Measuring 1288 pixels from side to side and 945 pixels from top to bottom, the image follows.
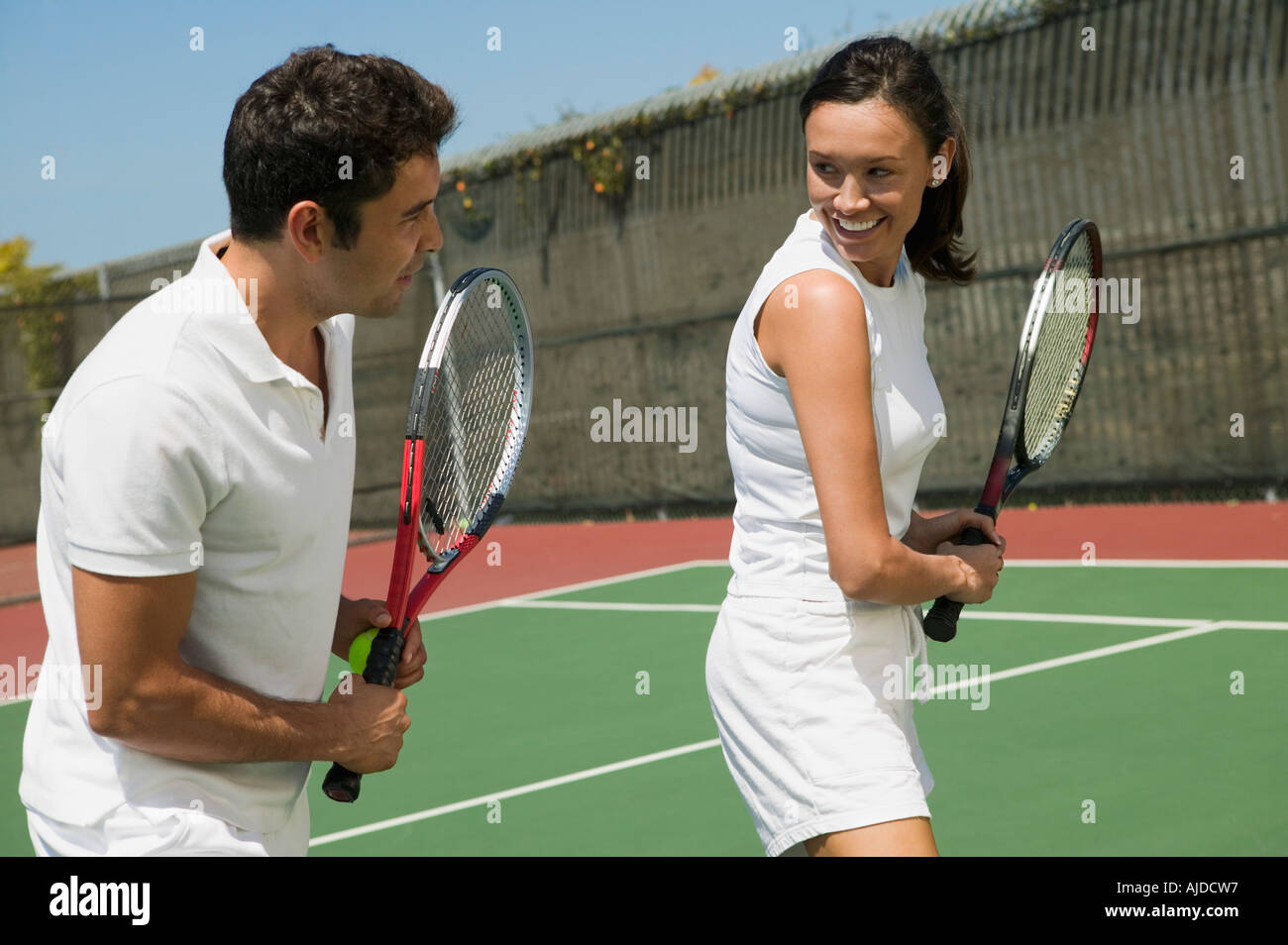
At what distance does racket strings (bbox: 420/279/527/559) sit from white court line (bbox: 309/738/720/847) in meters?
1.48

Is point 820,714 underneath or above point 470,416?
underneath

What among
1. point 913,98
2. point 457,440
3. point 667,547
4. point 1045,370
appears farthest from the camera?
point 667,547

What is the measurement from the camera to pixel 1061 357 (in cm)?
392

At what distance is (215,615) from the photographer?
82.7 inches

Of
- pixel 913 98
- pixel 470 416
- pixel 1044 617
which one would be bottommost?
pixel 1044 617

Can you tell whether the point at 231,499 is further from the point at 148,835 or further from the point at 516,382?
the point at 516,382

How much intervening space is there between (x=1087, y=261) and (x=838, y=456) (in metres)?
1.77

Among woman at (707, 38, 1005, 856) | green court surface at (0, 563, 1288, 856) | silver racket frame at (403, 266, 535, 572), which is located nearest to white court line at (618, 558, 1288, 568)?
green court surface at (0, 563, 1288, 856)

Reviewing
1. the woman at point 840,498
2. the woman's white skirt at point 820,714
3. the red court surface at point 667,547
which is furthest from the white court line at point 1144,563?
the woman's white skirt at point 820,714

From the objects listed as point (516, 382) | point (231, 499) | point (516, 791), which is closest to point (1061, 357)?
point (516, 382)

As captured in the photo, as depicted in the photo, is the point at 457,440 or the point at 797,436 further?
the point at 457,440

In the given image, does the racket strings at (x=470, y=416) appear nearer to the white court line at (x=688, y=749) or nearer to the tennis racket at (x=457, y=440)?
the tennis racket at (x=457, y=440)

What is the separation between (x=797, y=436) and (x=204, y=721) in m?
1.06
